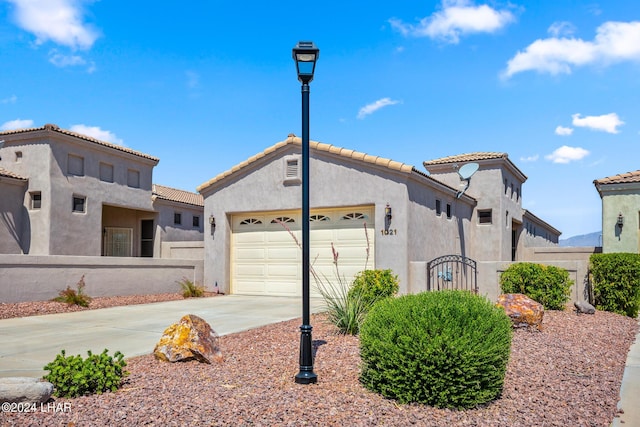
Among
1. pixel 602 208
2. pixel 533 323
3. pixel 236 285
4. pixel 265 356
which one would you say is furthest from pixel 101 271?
pixel 602 208

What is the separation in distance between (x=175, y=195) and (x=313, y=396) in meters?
25.3

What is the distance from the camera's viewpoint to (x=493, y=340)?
5141mm

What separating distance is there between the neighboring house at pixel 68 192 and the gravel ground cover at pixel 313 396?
16683mm

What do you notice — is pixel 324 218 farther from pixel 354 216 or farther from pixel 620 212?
pixel 620 212

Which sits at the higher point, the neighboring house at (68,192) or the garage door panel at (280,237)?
the neighboring house at (68,192)

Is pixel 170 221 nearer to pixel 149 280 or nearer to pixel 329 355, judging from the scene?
pixel 149 280

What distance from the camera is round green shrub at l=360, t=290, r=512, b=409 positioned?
194 inches

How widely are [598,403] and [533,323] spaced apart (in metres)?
3.70

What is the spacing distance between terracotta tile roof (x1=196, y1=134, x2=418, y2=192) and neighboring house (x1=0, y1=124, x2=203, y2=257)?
304 inches

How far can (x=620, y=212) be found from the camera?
18.6 meters

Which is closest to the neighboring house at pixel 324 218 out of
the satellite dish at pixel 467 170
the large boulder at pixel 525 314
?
the satellite dish at pixel 467 170

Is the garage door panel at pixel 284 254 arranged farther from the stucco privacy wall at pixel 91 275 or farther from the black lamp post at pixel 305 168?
the black lamp post at pixel 305 168

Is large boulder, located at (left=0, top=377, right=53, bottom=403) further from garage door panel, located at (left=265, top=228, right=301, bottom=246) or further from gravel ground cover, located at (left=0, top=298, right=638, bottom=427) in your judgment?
garage door panel, located at (left=265, top=228, right=301, bottom=246)

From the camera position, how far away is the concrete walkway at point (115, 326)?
768 cm
